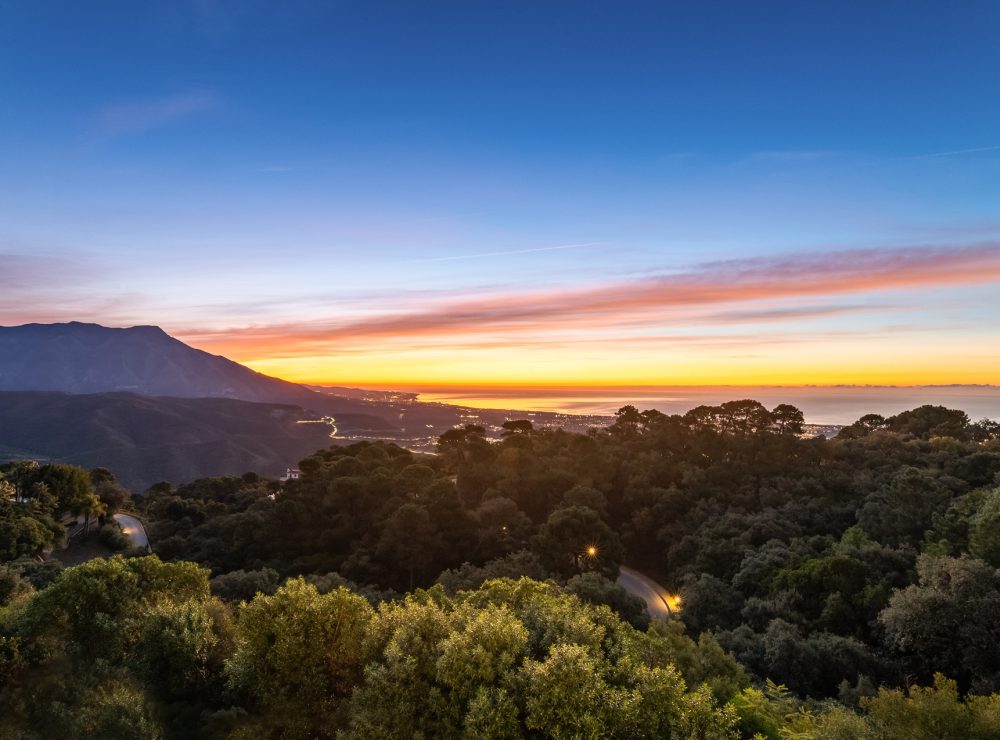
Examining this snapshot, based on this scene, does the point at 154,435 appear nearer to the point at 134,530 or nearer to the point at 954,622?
the point at 134,530

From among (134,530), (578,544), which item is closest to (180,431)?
(134,530)

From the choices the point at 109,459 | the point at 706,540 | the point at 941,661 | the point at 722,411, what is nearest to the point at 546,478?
the point at 706,540

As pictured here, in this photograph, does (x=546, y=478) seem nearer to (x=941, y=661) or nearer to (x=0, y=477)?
(x=941, y=661)

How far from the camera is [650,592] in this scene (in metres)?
39.9

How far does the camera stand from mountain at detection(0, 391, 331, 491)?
127 m

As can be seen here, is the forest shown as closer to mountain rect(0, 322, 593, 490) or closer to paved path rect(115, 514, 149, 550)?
paved path rect(115, 514, 149, 550)

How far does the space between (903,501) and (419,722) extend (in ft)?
131

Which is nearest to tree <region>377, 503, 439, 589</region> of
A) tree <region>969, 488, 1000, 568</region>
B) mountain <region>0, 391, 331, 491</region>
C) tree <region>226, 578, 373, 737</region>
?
tree <region>226, 578, 373, 737</region>

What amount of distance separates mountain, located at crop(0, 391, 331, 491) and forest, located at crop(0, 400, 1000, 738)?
237 feet

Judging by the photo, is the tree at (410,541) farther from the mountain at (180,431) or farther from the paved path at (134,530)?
the mountain at (180,431)

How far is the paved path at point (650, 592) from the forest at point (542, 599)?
1.96 metres

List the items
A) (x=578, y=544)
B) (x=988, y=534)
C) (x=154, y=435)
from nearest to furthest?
(x=988, y=534) → (x=578, y=544) → (x=154, y=435)

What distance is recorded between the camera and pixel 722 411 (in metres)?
64.8

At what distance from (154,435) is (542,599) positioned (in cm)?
16723
